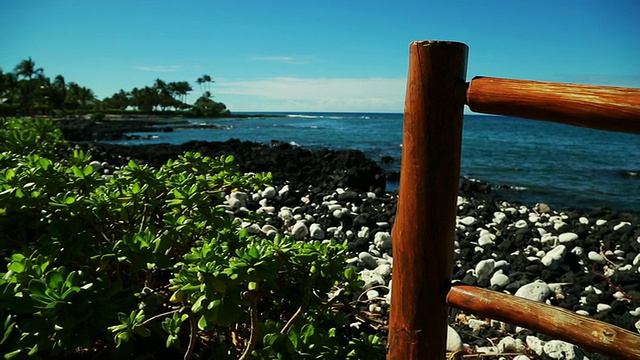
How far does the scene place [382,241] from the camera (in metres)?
4.69

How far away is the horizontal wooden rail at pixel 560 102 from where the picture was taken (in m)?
1.00

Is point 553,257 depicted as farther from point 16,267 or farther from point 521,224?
point 16,267

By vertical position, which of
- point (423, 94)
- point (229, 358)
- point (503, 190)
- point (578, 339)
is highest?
point (423, 94)

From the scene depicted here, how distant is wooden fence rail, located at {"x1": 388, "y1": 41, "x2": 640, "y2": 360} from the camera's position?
1.06 meters

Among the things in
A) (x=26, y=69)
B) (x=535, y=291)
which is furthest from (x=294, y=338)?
(x=26, y=69)

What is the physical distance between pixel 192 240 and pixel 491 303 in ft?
4.61

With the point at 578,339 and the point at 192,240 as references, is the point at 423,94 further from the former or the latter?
the point at 192,240

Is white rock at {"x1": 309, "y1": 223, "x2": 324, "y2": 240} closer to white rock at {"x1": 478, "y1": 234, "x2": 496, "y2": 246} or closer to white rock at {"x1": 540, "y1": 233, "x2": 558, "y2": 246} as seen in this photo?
white rock at {"x1": 478, "y1": 234, "x2": 496, "y2": 246}

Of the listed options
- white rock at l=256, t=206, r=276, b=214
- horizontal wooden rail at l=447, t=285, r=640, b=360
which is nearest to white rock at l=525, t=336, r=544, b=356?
horizontal wooden rail at l=447, t=285, r=640, b=360

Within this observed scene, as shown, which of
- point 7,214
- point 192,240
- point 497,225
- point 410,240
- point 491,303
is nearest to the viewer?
point 491,303

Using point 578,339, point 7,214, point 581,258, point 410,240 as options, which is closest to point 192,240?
point 7,214

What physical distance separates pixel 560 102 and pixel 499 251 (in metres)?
3.93

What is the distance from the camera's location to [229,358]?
1733 millimetres

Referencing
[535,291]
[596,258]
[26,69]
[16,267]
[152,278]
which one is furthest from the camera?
[26,69]
